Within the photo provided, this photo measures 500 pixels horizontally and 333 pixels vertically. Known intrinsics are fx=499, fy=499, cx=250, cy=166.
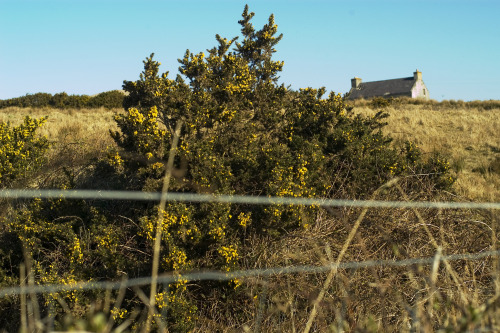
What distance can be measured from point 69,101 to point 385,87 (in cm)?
3708

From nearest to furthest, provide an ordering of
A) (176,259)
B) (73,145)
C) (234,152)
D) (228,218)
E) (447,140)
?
(176,259)
(228,218)
(234,152)
(73,145)
(447,140)

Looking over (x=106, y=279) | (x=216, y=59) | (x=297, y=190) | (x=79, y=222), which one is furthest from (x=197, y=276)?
(x=216, y=59)

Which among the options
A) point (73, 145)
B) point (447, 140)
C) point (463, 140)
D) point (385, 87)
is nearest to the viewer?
point (73, 145)

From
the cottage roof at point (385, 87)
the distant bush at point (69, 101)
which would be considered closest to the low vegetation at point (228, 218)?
the distant bush at point (69, 101)

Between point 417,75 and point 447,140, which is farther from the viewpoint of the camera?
point 417,75

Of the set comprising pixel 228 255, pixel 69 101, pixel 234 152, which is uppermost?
pixel 69 101

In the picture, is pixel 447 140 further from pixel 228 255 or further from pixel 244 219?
pixel 228 255

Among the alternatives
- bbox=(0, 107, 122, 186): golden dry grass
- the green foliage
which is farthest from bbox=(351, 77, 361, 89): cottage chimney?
the green foliage

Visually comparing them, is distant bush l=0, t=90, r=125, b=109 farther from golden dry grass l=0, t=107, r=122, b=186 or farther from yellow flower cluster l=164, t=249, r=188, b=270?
yellow flower cluster l=164, t=249, r=188, b=270

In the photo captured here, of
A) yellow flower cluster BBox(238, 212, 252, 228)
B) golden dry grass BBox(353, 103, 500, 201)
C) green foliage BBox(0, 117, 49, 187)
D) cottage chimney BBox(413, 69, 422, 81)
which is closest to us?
yellow flower cluster BBox(238, 212, 252, 228)

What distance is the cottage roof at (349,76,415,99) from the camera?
2000 inches

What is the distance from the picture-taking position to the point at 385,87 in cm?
5225

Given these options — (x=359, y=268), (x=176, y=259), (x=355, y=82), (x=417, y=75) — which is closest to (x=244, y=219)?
(x=176, y=259)

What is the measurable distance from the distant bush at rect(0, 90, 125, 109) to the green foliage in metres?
13.8
